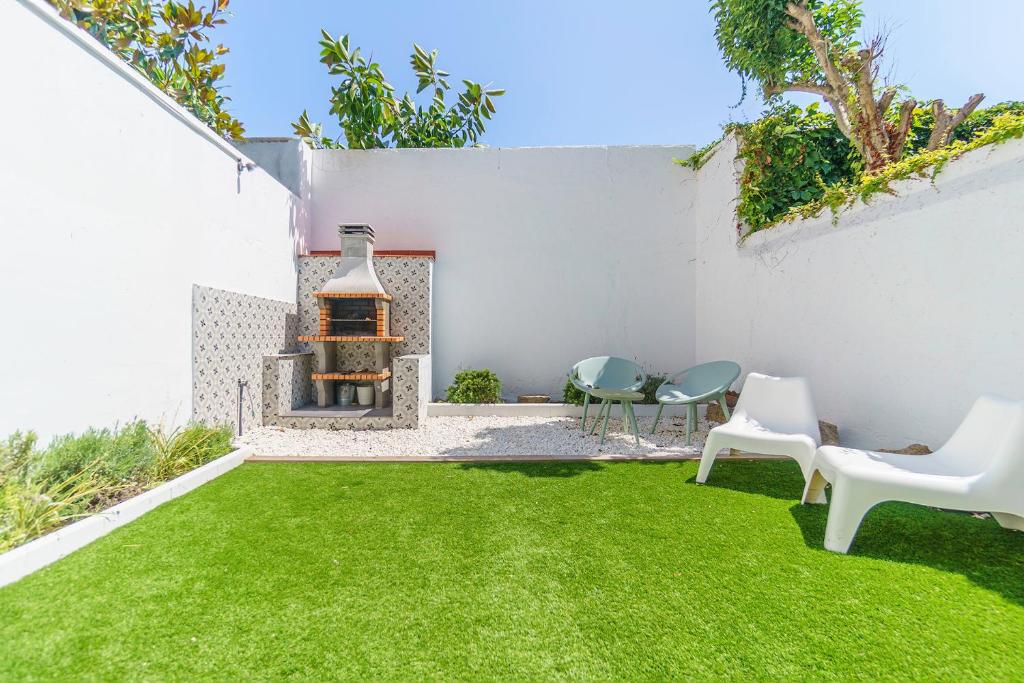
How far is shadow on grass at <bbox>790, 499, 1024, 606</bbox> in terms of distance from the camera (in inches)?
87.0

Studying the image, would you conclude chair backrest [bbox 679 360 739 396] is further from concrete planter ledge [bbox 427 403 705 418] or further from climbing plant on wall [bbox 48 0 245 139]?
climbing plant on wall [bbox 48 0 245 139]

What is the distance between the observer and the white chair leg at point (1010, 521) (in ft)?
8.56

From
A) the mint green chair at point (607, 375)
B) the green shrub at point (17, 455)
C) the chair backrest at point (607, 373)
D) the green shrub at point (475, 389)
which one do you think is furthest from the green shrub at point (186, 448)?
the chair backrest at point (607, 373)

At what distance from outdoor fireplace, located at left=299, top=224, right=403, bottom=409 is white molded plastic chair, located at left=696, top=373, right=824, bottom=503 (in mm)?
4390

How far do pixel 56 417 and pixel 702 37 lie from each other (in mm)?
8964

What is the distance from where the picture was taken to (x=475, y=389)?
6.77 m

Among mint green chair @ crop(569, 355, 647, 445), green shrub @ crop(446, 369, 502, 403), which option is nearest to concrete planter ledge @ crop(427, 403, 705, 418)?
green shrub @ crop(446, 369, 502, 403)

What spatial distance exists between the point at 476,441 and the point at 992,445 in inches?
163

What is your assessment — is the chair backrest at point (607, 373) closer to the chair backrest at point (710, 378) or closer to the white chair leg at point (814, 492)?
the chair backrest at point (710, 378)

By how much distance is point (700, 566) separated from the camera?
2260 millimetres

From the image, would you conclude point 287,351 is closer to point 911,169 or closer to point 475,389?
point 475,389

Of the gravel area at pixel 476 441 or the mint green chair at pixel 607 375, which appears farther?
the mint green chair at pixel 607 375

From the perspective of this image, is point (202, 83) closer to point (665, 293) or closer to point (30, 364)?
point (30, 364)

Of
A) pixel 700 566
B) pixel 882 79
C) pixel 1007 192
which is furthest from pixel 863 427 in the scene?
pixel 882 79
